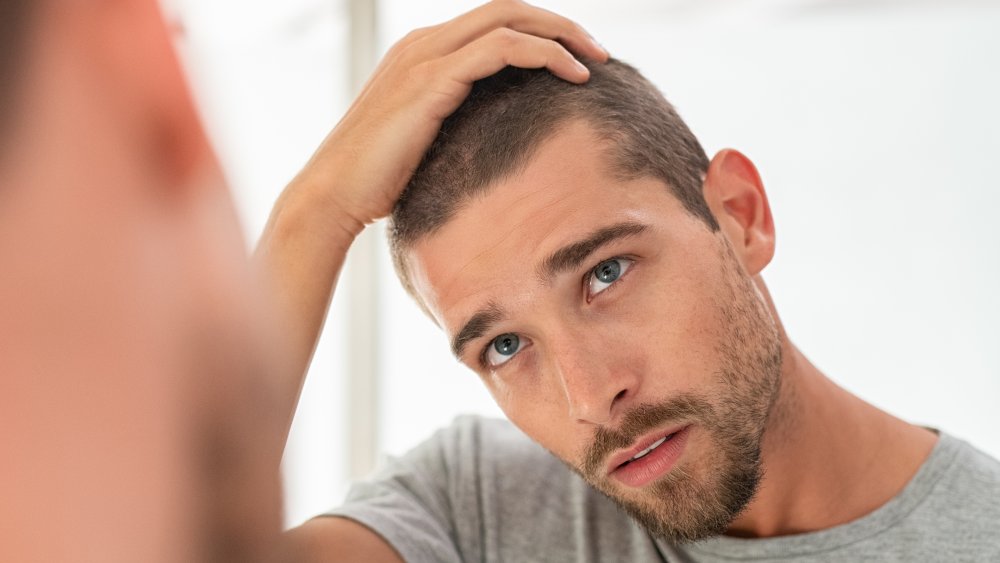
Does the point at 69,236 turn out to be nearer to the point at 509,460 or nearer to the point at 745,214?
the point at 745,214

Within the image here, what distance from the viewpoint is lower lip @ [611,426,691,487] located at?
4.32 feet

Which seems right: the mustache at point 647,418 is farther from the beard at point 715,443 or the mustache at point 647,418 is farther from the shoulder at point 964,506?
the shoulder at point 964,506

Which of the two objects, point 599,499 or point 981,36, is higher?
point 981,36

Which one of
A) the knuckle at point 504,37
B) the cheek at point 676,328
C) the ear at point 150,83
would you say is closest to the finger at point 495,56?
the knuckle at point 504,37

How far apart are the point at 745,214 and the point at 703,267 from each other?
0.23 m

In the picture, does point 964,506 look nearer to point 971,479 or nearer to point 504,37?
point 971,479

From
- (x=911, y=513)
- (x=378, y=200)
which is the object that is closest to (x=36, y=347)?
(x=378, y=200)

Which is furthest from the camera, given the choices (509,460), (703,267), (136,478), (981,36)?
(981,36)

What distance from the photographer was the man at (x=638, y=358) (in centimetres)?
132

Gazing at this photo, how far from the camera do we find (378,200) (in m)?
1.45

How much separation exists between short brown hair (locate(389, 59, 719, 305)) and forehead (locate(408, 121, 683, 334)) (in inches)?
0.7

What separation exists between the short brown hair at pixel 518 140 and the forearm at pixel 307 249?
4.2 inches

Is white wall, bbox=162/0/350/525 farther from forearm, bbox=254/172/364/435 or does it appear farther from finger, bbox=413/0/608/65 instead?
finger, bbox=413/0/608/65

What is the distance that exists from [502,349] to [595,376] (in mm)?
238
